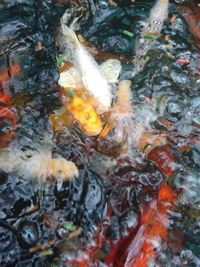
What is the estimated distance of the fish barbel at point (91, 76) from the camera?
319 cm

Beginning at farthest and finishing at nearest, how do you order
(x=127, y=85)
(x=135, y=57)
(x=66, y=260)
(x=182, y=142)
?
1. (x=135, y=57)
2. (x=127, y=85)
3. (x=182, y=142)
4. (x=66, y=260)

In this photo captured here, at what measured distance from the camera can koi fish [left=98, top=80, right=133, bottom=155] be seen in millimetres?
3049

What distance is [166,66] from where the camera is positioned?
377cm

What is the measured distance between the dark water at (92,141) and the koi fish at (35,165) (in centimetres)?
7

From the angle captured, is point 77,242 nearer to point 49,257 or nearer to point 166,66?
point 49,257

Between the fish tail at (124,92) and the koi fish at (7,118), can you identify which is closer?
the koi fish at (7,118)

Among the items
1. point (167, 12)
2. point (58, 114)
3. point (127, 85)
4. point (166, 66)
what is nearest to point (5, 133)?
point (58, 114)

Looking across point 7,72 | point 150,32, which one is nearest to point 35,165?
point 7,72

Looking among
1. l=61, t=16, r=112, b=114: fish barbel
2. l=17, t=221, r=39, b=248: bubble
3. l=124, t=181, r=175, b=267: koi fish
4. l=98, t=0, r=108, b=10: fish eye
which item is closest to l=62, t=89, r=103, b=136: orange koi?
l=61, t=16, r=112, b=114: fish barbel

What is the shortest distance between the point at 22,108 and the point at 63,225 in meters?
1.33

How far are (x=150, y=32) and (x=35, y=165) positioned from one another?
2.47 m

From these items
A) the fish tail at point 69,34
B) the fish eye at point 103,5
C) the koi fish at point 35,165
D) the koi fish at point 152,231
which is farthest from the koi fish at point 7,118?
the fish eye at point 103,5

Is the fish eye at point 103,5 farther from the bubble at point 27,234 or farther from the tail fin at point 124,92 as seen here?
the bubble at point 27,234

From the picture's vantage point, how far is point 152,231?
251 centimetres
